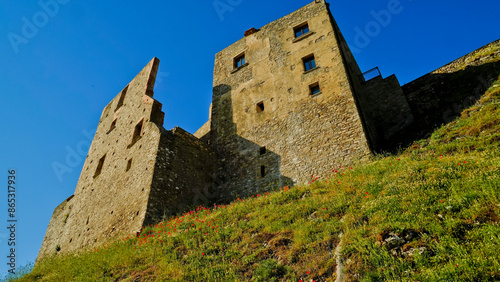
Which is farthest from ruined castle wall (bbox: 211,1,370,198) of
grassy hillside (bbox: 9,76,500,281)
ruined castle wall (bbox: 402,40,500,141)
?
ruined castle wall (bbox: 402,40,500,141)

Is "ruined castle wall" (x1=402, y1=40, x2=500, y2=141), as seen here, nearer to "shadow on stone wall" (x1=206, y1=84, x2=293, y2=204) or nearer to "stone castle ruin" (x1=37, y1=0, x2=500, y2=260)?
"stone castle ruin" (x1=37, y1=0, x2=500, y2=260)

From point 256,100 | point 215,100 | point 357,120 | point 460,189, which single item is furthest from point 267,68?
point 460,189

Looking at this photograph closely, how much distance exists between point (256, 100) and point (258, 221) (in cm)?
852

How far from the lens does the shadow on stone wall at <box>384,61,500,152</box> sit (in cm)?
1102

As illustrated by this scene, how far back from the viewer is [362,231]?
5168 millimetres

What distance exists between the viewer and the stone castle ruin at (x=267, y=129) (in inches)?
454

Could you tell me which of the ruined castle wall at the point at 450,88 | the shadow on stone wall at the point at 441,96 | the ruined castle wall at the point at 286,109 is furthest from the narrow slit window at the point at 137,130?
the ruined castle wall at the point at 450,88

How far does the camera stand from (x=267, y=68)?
15.7 meters

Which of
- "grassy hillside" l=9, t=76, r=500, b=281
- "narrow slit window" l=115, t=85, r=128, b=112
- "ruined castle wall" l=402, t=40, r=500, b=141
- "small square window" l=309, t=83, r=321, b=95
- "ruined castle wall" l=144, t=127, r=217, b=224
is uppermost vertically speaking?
"narrow slit window" l=115, t=85, r=128, b=112

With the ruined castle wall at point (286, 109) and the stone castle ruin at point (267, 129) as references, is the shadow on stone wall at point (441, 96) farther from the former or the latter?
the ruined castle wall at point (286, 109)

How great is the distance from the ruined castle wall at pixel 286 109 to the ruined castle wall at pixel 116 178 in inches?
146

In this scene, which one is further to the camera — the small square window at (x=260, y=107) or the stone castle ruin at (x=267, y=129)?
the small square window at (x=260, y=107)

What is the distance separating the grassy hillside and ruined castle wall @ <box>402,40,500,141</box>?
3.12 ft

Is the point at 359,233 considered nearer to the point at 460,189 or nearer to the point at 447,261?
the point at 447,261
